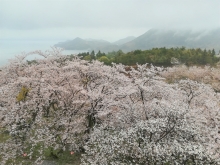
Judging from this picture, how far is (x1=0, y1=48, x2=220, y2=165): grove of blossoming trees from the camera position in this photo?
12.6 m

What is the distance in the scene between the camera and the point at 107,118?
→ 1803cm

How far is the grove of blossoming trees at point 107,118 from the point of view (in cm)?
1257

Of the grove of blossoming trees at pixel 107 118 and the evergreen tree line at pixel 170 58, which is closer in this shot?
the grove of blossoming trees at pixel 107 118

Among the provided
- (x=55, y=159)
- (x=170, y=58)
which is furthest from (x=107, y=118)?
(x=170, y=58)

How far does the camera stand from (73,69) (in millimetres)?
19938

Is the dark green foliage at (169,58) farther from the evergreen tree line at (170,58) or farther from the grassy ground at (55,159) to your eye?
the grassy ground at (55,159)

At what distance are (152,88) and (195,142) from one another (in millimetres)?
5964

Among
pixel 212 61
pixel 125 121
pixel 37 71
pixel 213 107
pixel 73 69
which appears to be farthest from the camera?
pixel 212 61

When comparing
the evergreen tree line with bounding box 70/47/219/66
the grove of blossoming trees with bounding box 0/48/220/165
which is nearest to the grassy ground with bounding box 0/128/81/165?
the grove of blossoming trees with bounding box 0/48/220/165

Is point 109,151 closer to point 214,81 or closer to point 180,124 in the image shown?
point 180,124

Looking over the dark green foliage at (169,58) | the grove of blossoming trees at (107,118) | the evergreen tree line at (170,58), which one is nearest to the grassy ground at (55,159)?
the grove of blossoming trees at (107,118)

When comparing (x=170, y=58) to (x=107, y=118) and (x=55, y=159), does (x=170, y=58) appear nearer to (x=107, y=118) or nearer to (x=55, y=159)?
(x=107, y=118)

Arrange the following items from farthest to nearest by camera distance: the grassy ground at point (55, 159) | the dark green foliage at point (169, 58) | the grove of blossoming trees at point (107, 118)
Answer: the dark green foliage at point (169, 58) → the grassy ground at point (55, 159) → the grove of blossoming trees at point (107, 118)

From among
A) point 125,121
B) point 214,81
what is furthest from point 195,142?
point 214,81
